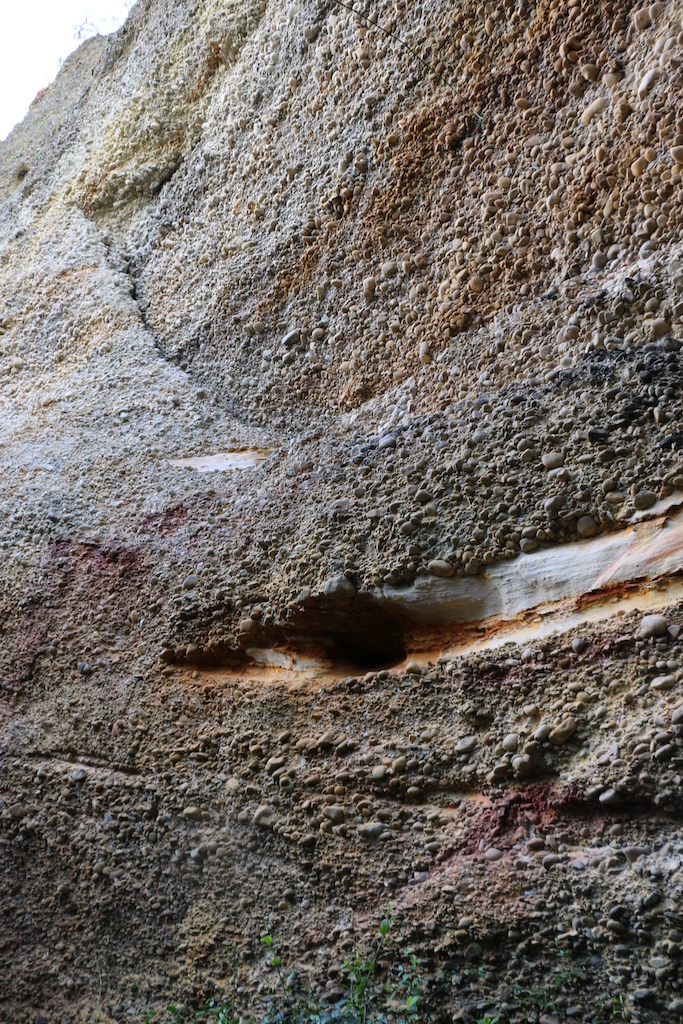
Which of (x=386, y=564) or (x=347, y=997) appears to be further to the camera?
(x=386, y=564)

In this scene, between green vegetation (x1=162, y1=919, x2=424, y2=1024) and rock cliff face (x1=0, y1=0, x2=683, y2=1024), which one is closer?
green vegetation (x1=162, y1=919, x2=424, y2=1024)

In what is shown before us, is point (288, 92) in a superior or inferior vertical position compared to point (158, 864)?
superior

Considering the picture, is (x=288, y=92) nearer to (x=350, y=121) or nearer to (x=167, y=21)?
(x=350, y=121)

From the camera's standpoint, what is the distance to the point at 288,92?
3510 mm

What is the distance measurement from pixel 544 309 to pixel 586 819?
155 centimetres

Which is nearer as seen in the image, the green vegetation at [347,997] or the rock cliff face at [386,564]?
the green vegetation at [347,997]

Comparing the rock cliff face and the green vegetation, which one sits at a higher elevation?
the rock cliff face

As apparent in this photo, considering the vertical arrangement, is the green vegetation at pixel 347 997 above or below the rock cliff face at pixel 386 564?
below

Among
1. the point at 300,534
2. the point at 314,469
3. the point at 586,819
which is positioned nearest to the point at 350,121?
the point at 314,469

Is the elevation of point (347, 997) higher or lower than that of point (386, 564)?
lower

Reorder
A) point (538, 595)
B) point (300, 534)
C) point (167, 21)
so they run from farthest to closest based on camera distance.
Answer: point (167, 21) < point (300, 534) < point (538, 595)

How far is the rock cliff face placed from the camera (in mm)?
1767

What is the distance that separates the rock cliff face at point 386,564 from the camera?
5.80 ft

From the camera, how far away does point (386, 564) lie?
87.4 inches
